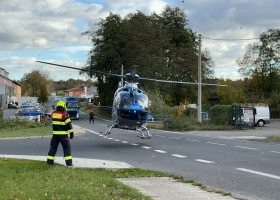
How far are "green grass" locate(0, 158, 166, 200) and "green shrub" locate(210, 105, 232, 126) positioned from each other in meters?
24.2

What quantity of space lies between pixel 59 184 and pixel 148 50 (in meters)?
47.2

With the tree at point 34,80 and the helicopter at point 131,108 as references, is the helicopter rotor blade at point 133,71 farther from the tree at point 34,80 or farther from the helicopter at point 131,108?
the tree at point 34,80

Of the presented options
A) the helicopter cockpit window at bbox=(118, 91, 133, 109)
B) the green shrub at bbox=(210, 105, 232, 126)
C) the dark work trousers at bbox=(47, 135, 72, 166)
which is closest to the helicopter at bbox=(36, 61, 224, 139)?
the helicopter cockpit window at bbox=(118, 91, 133, 109)

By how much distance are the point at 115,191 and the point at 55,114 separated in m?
4.37

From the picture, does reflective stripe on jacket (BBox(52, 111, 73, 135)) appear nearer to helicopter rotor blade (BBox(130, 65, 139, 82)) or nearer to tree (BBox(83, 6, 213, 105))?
helicopter rotor blade (BBox(130, 65, 139, 82))

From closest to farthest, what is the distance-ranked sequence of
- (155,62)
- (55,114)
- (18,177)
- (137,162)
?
(18,177)
(55,114)
(137,162)
(155,62)

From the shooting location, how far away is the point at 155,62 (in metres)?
52.9

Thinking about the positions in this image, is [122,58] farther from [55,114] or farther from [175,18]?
[55,114]

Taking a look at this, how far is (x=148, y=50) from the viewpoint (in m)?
53.3

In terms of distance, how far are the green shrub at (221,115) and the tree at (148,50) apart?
1958cm

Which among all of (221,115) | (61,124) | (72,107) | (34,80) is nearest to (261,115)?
(221,115)

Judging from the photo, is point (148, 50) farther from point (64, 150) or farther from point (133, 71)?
point (64, 150)

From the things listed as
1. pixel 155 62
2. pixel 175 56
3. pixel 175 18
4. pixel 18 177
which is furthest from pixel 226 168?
pixel 175 18

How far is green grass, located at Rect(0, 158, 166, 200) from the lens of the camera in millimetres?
6227
